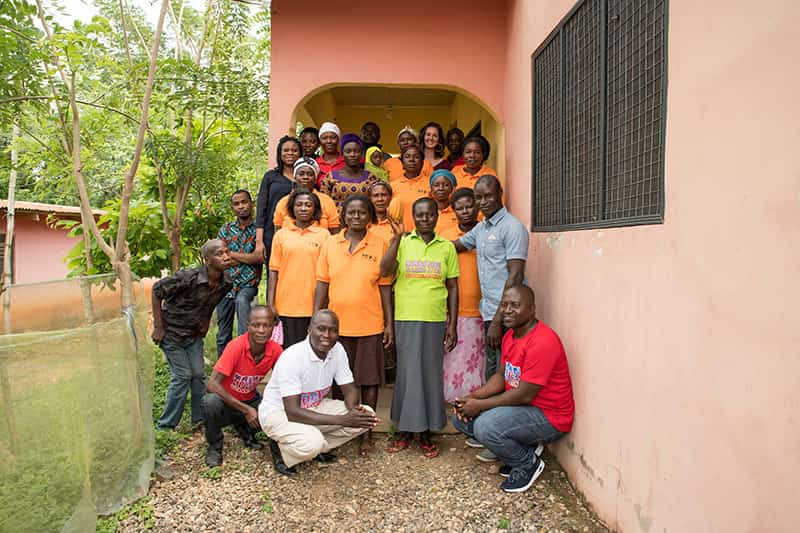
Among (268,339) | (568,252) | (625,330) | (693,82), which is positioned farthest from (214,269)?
(693,82)

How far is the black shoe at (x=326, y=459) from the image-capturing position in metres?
4.13

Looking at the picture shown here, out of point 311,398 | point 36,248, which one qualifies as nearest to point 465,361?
point 311,398

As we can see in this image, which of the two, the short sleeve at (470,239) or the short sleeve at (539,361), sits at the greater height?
the short sleeve at (470,239)

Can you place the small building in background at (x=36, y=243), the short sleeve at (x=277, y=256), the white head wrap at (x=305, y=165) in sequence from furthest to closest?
the small building in background at (x=36, y=243) < the white head wrap at (x=305, y=165) < the short sleeve at (x=277, y=256)

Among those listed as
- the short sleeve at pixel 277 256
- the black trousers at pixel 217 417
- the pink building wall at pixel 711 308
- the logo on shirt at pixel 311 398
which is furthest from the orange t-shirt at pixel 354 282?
the pink building wall at pixel 711 308

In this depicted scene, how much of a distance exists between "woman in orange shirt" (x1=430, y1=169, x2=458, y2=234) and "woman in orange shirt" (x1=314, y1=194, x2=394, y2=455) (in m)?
0.61

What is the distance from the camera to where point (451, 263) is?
13.9 feet

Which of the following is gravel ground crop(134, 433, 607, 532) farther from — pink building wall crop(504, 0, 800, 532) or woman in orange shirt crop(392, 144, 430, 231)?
woman in orange shirt crop(392, 144, 430, 231)

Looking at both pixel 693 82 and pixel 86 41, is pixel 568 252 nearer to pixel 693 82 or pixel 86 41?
pixel 693 82

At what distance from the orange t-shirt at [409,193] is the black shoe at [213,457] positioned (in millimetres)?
2329

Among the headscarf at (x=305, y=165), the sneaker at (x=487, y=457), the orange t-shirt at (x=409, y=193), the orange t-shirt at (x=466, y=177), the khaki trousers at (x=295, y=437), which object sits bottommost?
the sneaker at (x=487, y=457)

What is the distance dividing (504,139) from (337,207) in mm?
1955

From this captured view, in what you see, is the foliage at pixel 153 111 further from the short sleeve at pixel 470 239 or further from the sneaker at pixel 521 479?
the sneaker at pixel 521 479

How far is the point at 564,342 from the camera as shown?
3.86 meters
